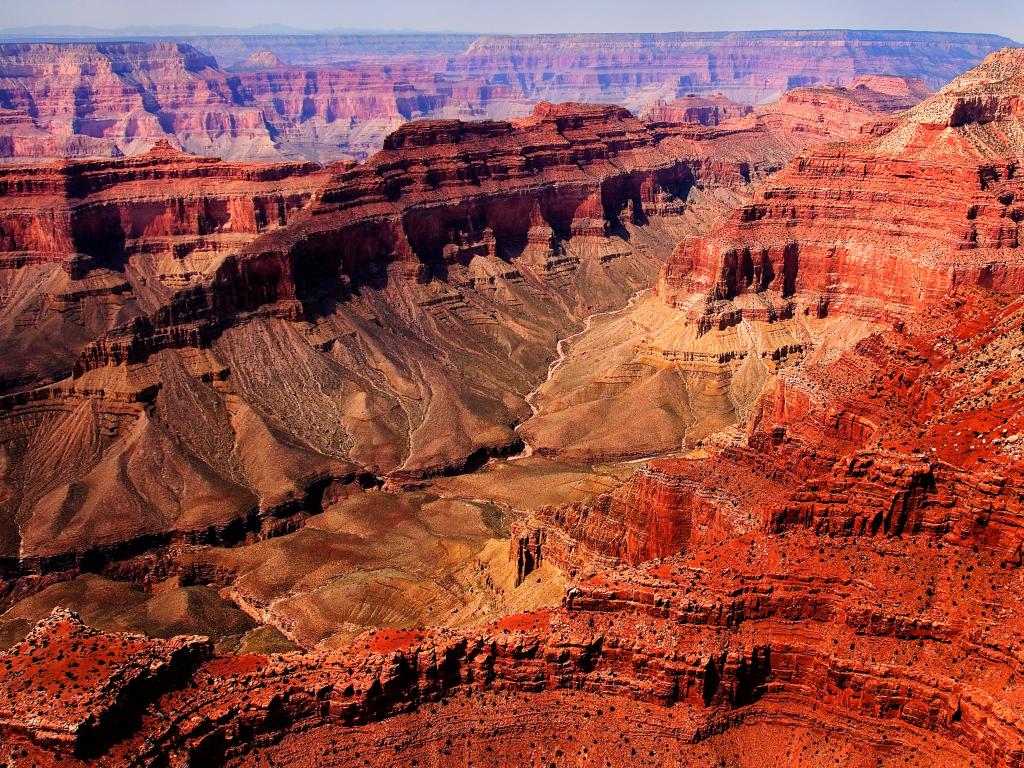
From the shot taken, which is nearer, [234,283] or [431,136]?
[234,283]

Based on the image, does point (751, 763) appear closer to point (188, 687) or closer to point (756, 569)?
point (756, 569)

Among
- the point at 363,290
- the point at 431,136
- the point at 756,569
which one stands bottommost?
the point at 363,290

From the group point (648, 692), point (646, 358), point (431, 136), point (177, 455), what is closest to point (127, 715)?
point (648, 692)

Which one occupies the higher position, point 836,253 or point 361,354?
point 836,253

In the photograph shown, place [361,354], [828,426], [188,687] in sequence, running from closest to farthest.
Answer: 1. [188,687]
2. [828,426]
3. [361,354]

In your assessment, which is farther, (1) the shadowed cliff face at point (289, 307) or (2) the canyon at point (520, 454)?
(1) the shadowed cliff face at point (289, 307)

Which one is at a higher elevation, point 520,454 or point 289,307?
point 289,307

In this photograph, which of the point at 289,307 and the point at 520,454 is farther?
the point at 289,307

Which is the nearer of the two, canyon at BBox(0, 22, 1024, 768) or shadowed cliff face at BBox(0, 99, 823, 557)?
canyon at BBox(0, 22, 1024, 768)
